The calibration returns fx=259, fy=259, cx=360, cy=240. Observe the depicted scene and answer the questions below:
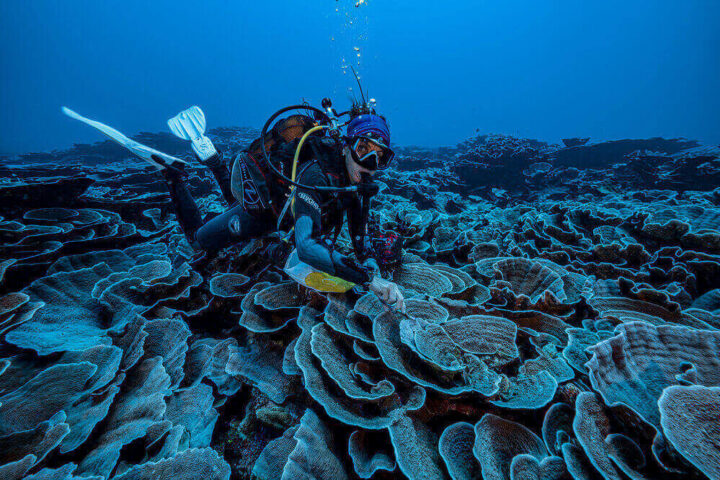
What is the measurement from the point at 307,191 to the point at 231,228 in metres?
1.35

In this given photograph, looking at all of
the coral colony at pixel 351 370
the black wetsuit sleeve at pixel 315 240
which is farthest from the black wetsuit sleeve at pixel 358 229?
the black wetsuit sleeve at pixel 315 240

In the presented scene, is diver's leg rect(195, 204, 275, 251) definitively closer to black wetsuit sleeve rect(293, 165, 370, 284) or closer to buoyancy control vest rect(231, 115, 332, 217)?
buoyancy control vest rect(231, 115, 332, 217)

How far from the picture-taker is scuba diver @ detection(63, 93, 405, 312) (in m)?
2.13

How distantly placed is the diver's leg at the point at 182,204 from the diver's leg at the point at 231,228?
535 millimetres

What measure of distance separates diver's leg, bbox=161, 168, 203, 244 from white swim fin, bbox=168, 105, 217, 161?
437 mm

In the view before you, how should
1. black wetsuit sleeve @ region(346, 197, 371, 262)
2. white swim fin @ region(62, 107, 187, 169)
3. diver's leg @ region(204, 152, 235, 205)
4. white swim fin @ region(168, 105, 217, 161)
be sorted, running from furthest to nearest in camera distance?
diver's leg @ region(204, 152, 235, 205), white swim fin @ region(168, 105, 217, 161), white swim fin @ region(62, 107, 187, 169), black wetsuit sleeve @ region(346, 197, 371, 262)

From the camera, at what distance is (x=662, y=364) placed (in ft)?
5.59

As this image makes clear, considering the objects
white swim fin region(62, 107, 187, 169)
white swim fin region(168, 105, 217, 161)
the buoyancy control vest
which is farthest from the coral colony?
white swim fin region(168, 105, 217, 161)

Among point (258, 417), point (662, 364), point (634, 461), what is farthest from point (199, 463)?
point (662, 364)

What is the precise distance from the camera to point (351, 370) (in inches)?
71.3

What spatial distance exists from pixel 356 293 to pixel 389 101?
142 m

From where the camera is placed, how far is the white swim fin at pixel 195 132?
368cm

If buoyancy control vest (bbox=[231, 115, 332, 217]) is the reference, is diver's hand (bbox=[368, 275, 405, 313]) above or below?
below

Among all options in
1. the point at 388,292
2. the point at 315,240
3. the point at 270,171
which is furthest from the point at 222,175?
the point at 388,292
